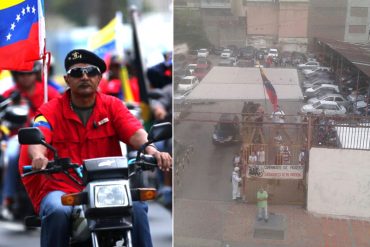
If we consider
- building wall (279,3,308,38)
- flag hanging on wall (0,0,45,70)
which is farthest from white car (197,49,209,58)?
flag hanging on wall (0,0,45,70)

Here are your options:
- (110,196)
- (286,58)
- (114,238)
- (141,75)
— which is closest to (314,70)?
(286,58)

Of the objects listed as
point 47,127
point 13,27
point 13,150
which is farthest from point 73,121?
point 13,150

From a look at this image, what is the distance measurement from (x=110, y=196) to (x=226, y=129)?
68 centimetres

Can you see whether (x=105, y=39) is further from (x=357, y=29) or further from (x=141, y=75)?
(x=357, y=29)

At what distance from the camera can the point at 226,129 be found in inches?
166

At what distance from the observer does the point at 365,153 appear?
4102mm

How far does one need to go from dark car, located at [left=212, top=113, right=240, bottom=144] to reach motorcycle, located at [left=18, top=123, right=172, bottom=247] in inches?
20.1

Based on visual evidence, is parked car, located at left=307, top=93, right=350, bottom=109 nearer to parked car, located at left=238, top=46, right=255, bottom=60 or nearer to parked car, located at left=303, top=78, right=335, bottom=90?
parked car, located at left=303, top=78, right=335, bottom=90

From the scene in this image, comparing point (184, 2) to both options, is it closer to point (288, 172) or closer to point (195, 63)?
point (195, 63)

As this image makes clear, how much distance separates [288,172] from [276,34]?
71 cm

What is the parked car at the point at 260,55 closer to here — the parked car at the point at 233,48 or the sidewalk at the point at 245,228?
the parked car at the point at 233,48

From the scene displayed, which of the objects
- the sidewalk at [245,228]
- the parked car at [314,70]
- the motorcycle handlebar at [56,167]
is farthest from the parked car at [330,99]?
A: the motorcycle handlebar at [56,167]

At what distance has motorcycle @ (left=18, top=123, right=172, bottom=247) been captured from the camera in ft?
13.7

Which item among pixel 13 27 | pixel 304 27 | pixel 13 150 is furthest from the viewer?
→ pixel 13 150
